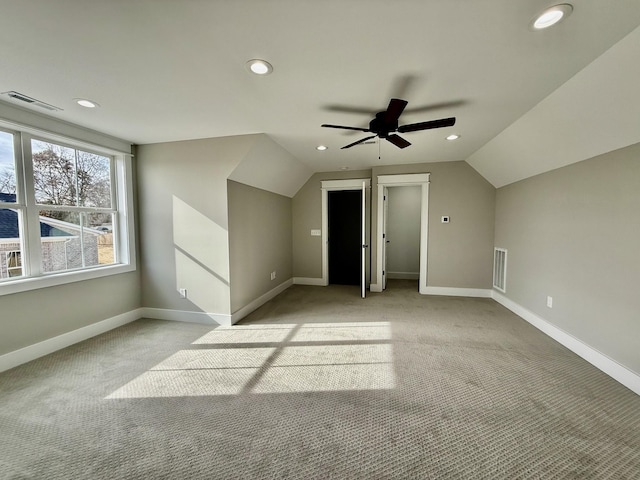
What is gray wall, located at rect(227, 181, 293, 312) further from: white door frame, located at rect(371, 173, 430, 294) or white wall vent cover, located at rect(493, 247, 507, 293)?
white wall vent cover, located at rect(493, 247, 507, 293)

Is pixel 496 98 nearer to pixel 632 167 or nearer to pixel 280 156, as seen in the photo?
pixel 632 167

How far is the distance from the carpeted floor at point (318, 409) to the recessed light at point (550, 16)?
2433mm

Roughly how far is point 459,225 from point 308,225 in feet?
9.56

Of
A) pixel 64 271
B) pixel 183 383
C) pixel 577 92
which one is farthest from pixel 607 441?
pixel 64 271

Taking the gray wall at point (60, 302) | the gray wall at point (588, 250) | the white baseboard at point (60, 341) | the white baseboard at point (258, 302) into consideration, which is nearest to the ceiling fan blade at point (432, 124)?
the gray wall at point (588, 250)

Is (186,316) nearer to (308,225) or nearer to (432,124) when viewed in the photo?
(308,225)

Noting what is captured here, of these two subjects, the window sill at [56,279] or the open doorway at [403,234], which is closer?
the window sill at [56,279]

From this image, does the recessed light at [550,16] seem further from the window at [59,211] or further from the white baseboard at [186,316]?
the window at [59,211]

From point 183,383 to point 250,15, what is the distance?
267 cm

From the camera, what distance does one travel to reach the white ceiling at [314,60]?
1.32 meters

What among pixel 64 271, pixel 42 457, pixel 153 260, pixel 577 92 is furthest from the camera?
pixel 153 260

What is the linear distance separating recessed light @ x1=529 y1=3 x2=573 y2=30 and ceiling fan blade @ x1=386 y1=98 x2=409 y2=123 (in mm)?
777

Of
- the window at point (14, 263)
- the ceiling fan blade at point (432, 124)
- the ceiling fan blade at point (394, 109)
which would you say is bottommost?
the window at point (14, 263)

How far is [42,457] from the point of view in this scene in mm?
1468
